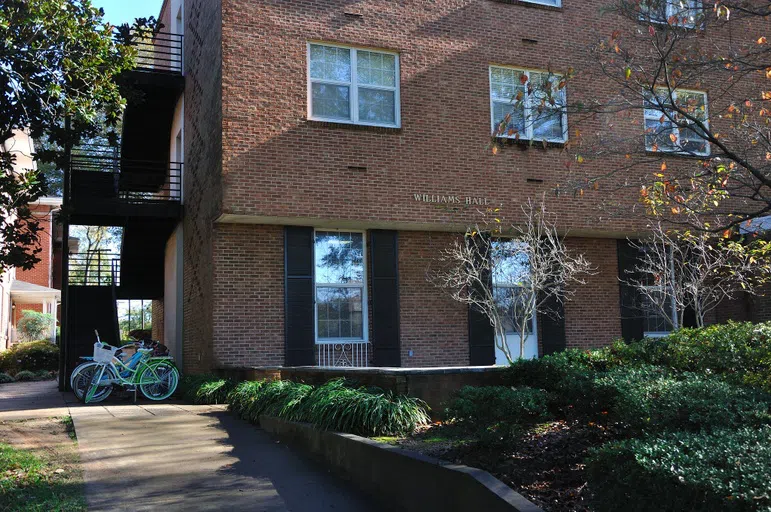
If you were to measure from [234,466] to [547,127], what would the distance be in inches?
420

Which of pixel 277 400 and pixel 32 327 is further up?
pixel 32 327

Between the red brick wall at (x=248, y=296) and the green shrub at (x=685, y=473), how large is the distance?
392 inches

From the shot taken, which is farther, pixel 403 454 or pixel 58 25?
pixel 58 25

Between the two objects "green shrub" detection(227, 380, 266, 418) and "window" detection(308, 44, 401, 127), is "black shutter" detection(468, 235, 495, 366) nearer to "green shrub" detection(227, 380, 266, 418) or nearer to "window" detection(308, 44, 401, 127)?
"window" detection(308, 44, 401, 127)

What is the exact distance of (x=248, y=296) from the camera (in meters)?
13.6

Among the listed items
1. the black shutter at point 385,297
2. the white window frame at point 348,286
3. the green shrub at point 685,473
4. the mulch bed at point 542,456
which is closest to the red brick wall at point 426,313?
the black shutter at point 385,297

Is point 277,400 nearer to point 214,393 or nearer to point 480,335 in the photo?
point 214,393

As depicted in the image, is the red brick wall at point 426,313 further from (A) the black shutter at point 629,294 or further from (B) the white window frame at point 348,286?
(A) the black shutter at point 629,294

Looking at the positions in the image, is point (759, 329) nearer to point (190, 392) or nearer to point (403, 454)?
point (403, 454)

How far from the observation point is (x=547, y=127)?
15438 mm

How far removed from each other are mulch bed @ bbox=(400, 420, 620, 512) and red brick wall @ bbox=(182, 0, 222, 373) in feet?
26.5

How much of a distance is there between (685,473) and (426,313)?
36.4 ft

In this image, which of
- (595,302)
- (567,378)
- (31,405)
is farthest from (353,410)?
(595,302)

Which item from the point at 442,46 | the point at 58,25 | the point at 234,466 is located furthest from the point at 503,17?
the point at 234,466
